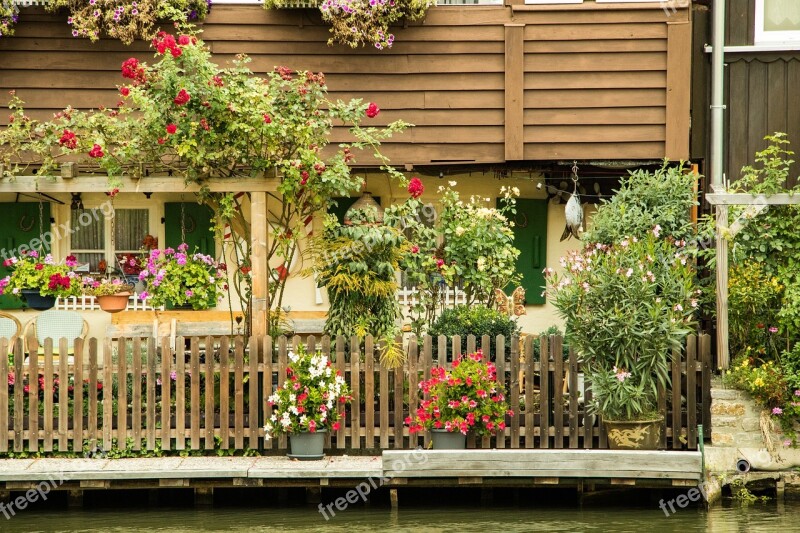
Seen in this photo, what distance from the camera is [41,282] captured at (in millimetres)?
11828

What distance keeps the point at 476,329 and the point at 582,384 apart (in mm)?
1186

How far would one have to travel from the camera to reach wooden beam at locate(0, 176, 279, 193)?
35.1 ft

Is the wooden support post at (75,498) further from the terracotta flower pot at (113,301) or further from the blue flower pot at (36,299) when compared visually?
the terracotta flower pot at (113,301)

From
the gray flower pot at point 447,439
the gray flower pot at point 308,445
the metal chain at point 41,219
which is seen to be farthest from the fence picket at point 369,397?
the metal chain at point 41,219

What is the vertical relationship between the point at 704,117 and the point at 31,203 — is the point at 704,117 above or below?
above

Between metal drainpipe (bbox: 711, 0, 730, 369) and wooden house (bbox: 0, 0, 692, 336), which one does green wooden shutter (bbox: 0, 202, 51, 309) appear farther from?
metal drainpipe (bbox: 711, 0, 730, 369)

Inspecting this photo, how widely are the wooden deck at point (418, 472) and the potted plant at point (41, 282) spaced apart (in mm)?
2582

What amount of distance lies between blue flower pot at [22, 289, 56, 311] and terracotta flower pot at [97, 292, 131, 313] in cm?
55

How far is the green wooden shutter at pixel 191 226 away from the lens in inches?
543

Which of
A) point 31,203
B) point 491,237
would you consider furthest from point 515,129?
point 31,203

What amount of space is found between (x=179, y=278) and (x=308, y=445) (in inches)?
139

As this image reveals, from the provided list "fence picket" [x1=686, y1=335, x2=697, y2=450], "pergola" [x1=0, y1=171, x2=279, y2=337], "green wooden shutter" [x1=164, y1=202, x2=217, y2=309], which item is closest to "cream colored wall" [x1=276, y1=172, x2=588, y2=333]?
"green wooden shutter" [x1=164, y1=202, x2=217, y2=309]

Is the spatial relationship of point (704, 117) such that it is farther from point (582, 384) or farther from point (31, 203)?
point (31, 203)

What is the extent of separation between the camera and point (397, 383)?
1023 centimetres
